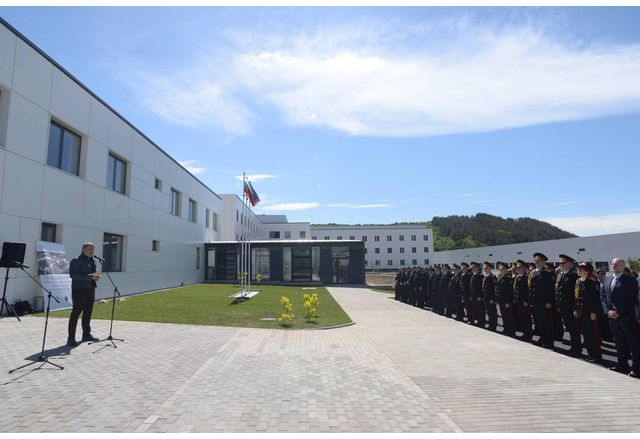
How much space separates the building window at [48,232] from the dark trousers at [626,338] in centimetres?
1621

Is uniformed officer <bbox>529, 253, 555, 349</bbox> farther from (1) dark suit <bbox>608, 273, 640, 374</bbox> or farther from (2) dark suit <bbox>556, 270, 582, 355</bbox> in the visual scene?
(1) dark suit <bbox>608, 273, 640, 374</bbox>

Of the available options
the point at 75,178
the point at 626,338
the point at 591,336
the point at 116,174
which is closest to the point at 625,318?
the point at 626,338

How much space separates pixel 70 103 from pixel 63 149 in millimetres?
1771

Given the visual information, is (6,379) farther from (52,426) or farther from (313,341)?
(313,341)

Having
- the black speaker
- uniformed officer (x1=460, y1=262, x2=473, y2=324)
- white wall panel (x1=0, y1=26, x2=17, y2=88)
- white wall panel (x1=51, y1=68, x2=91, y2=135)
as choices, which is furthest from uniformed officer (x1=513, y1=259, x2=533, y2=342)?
white wall panel (x1=51, y1=68, x2=91, y2=135)

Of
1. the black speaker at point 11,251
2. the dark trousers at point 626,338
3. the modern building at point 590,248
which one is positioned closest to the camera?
the dark trousers at point 626,338

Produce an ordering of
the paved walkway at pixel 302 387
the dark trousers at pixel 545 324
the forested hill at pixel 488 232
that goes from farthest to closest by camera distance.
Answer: the forested hill at pixel 488 232
the dark trousers at pixel 545 324
the paved walkway at pixel 302 387

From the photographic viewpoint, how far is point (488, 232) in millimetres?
123812

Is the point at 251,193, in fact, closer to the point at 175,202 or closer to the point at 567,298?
the point at 175,202

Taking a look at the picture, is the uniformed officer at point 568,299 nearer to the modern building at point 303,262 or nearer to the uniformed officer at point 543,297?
the uniformed officer at point 543,297

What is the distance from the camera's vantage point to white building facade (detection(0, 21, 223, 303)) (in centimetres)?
1236

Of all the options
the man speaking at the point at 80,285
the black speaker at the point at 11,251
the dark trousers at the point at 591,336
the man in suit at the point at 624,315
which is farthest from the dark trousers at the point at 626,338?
the black speaker at the point at 11,251

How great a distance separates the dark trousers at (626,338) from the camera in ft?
21.2

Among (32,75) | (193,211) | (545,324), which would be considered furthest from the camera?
(193,211)
